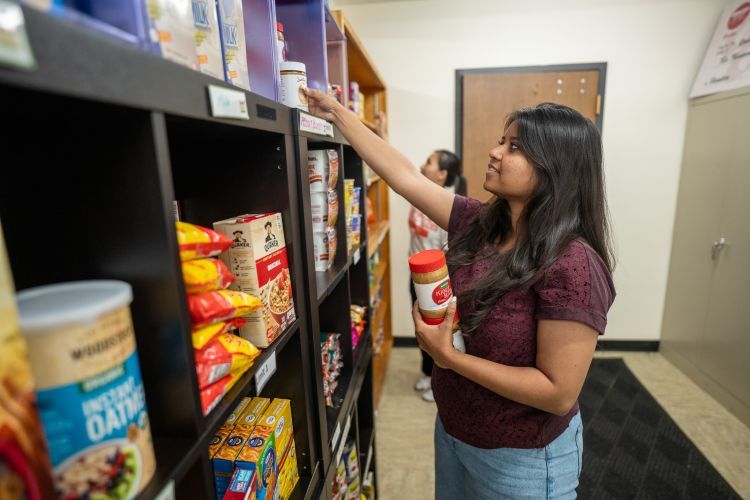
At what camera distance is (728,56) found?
9.21ft

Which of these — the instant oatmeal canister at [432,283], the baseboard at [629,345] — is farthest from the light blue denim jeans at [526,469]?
the baseboard at [629,345]

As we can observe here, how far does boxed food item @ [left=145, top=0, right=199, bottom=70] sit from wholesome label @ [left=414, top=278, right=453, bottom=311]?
0.66m

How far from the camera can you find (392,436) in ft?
8.48

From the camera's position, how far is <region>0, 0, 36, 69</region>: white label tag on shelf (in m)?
0.29

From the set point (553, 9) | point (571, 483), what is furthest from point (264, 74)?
point (553, 9)

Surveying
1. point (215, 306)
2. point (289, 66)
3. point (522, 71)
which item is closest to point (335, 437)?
point (215, 306)

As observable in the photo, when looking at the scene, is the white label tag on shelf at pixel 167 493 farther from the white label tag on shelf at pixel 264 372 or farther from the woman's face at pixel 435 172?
the woman's face at pixel 435 172

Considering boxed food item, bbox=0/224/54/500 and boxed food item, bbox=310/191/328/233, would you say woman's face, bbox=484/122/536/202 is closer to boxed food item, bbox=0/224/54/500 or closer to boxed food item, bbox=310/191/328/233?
boxed food item, bbox=310/191/328/233

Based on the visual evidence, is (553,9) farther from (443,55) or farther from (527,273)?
(527,273)

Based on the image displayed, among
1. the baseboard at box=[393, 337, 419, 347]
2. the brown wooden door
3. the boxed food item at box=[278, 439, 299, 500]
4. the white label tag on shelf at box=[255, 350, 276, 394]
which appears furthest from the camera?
the baseboard at box=[393, 337, 419, 347]

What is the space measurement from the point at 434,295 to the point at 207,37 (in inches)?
27.9

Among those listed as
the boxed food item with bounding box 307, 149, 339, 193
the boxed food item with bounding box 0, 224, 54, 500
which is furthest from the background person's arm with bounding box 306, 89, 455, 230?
the boxed food item with bounding box 0, 224, 54, 500

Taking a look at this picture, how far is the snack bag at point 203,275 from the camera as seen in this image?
1.86ft

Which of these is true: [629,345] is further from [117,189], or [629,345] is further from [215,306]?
[117,189]
